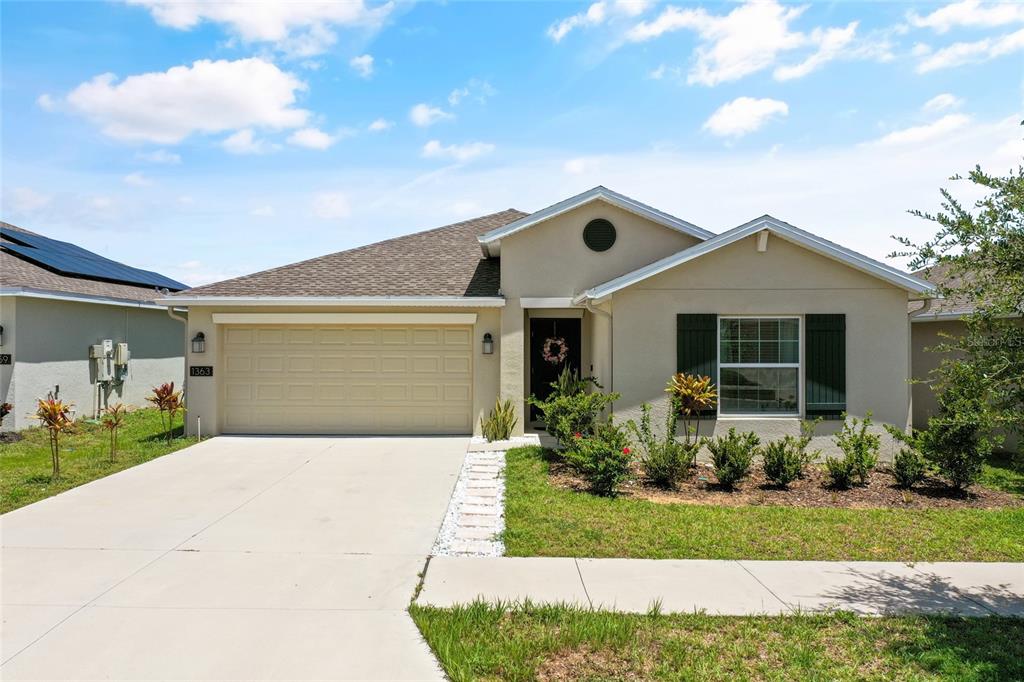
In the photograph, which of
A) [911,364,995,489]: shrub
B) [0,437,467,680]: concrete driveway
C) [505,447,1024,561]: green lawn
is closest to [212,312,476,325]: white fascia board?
[0,437,467,680]: concrete driveway

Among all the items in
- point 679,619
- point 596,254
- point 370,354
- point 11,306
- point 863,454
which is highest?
point 596,254

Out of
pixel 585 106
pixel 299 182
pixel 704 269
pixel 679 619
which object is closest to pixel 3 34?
pixel 299 182

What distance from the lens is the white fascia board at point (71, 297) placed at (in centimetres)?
1234

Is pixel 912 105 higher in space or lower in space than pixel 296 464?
higher

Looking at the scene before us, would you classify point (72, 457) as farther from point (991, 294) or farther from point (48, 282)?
point (991, 294)

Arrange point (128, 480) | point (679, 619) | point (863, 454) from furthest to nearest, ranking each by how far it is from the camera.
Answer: point (128, 480), point (863, 454), point (679, 619)

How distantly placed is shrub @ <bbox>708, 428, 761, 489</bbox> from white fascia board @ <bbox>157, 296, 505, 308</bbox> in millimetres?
5189

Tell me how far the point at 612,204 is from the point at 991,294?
7.69 metres

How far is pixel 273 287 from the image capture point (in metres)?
12.5

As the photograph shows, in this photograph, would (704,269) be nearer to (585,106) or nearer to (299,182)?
(585,106)

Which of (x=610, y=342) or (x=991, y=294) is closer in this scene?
(x=991, y=294)

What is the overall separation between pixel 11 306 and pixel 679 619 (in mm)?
14209

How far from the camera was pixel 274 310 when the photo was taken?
40.5 ft

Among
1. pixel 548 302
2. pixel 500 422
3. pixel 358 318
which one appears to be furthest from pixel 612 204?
pixel 358 318
